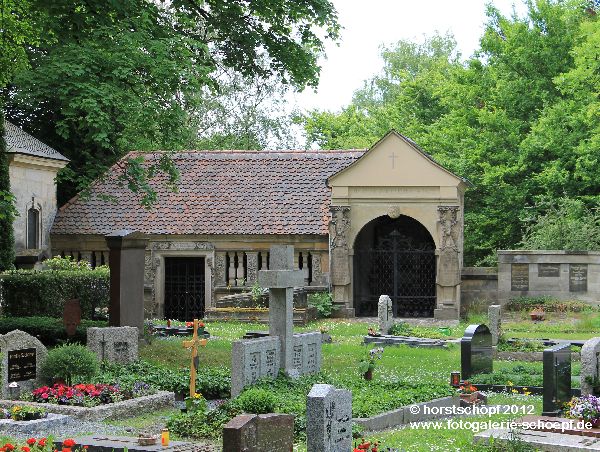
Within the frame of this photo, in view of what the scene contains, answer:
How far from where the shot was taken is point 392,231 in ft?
110

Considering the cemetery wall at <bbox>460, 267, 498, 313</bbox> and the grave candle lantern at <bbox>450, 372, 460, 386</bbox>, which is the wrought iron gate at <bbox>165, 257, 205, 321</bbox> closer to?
the cemetery wall at <bbox>460, 267, 498, 313</bbox>

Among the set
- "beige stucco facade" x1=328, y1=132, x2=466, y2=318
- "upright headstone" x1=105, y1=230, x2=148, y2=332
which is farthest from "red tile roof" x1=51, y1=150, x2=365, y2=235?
"upright headstone" x1=105, y1=230, x2=148, y2=332

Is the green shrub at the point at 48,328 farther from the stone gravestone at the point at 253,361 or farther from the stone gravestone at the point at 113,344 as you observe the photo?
the stone gravestone at the point at 253,361

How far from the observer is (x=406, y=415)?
16.0m

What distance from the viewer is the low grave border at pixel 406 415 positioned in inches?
588

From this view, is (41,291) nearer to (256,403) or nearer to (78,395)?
(78,395)

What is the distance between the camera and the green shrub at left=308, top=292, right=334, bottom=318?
3173 cm

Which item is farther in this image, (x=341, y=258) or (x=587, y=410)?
(x=341, y=258)

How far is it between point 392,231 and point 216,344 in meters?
10.6

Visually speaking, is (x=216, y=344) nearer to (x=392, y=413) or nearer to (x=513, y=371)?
(x=513, y=371)

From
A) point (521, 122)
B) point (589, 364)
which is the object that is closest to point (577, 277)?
point (521, 122)

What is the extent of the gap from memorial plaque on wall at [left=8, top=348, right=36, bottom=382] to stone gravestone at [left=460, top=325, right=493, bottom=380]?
298 inches

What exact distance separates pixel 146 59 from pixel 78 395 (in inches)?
281

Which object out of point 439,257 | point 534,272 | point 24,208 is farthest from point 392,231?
point 24,208
